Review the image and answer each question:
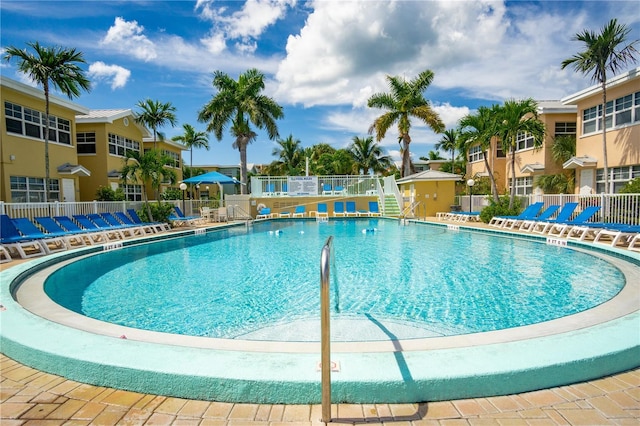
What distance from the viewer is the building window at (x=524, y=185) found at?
70.1 ft

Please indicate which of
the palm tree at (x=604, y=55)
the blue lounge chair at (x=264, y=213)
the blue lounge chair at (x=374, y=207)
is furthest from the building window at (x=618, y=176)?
the blue lounge chair at (x=264, y=213)

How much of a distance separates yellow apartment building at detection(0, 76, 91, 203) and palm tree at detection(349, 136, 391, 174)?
936 inches

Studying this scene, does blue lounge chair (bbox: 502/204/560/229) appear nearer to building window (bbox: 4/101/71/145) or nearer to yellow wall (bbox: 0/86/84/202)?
yellow wall (bbox: 0/86/84/202)

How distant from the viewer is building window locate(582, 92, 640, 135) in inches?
575

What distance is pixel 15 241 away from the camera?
878 cm

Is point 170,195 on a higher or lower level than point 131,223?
higher

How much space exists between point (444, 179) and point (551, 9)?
1089cm

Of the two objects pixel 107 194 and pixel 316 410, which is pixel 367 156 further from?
pixel 316 410

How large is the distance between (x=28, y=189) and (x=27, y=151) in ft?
5.58

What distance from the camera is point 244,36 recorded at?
1338cm

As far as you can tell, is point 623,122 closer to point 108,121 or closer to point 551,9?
point 551,9

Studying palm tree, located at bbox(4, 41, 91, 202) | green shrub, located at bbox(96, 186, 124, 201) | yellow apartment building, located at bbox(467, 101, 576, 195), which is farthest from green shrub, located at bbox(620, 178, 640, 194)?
green shrub, located at bbox(96, 186, 124, 201)

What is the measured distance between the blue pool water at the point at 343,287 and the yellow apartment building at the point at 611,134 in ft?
28.8

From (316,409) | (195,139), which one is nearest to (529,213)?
(316,409)
